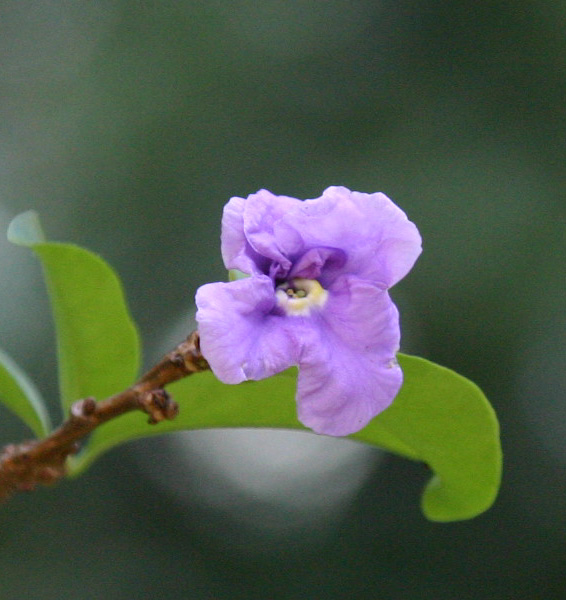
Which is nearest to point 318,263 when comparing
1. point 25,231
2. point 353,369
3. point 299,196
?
point 353,369

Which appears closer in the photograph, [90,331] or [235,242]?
[235,242]

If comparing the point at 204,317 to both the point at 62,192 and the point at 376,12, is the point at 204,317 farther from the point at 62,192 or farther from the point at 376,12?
the point at 376,12

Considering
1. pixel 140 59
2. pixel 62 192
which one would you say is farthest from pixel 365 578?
pixel 140 59

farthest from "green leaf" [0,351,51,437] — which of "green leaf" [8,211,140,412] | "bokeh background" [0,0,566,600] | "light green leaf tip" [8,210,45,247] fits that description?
"bokeh background" [0,0,566,600]

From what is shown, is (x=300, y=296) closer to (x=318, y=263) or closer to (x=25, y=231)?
(x=318, y=263)

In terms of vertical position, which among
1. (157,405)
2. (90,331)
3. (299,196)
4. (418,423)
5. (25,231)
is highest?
(299,196)

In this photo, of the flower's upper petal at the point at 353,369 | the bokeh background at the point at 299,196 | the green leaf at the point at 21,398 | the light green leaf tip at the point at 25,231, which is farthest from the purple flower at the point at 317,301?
the bokeh background at the point at 299,196
